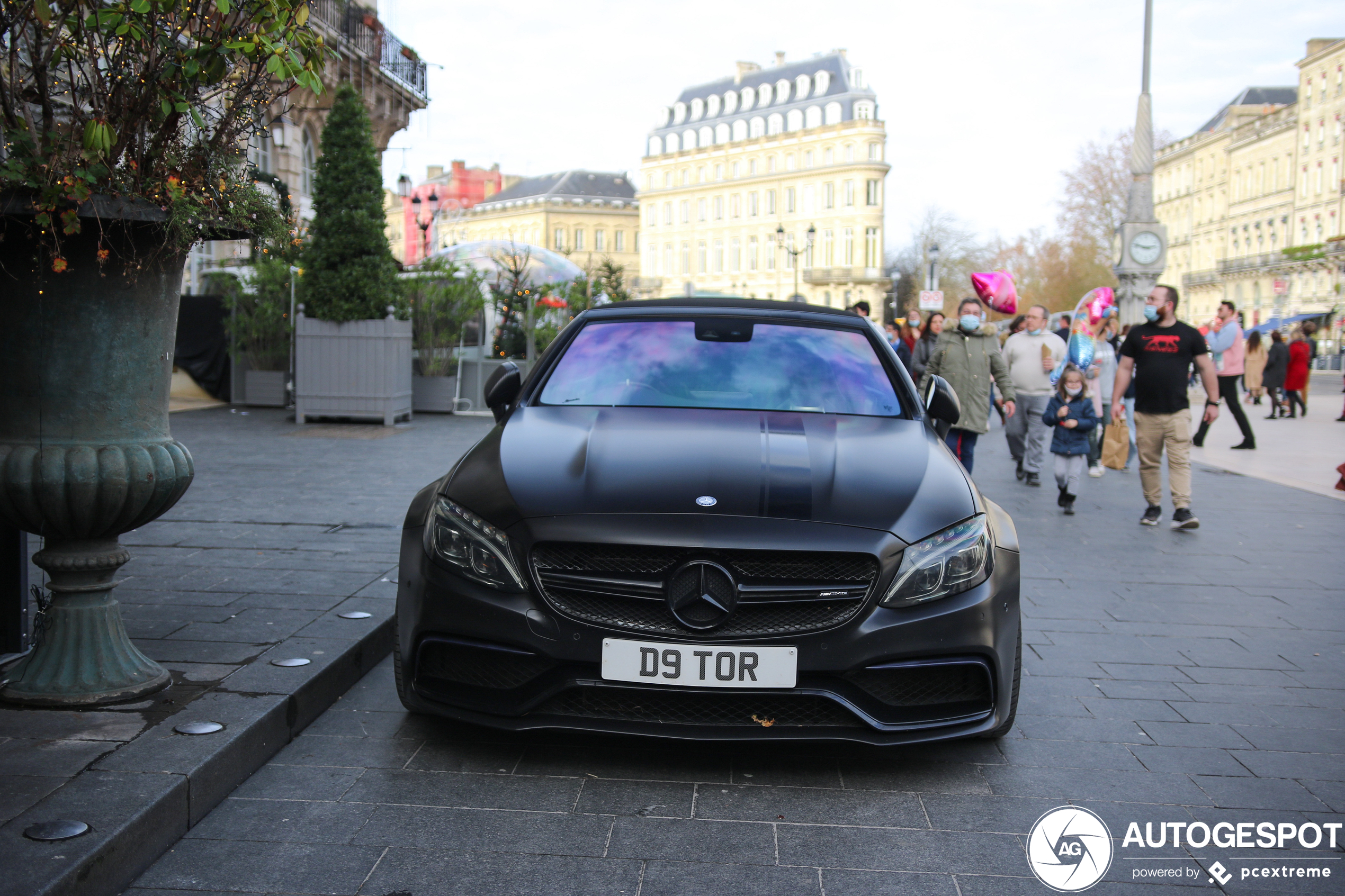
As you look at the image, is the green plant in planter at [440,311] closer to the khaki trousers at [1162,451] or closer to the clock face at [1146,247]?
the khaki trousers at [1162,451]

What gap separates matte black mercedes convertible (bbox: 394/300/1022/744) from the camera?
10.8 ft

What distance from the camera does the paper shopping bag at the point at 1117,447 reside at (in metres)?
10.4

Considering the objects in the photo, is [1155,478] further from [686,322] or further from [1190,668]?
[686,322]

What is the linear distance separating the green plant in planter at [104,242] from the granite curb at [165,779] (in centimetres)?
36

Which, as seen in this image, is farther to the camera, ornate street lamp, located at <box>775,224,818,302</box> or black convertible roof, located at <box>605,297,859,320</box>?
ornate street lamp, located at <box>775,224,818,302</box>

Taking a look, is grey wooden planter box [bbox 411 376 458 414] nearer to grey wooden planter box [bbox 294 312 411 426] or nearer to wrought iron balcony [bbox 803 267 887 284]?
grey wooden planter box [bbox 294 312 411 426]

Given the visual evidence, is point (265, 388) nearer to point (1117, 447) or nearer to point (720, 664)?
point (1117, 447)

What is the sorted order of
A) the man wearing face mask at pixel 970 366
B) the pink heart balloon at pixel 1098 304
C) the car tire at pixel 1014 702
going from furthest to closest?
the pink heart balloon at pixel 1098 304
the man wearing face mask at pixel 970 366
the car tire at pixel 1014 702

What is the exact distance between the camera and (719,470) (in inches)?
144

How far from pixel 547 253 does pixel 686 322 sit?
18263 mm

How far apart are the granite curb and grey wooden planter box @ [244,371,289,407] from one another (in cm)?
1373

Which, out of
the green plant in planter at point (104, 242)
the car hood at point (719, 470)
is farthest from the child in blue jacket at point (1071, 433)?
the green plant in planter at point (104, 242)

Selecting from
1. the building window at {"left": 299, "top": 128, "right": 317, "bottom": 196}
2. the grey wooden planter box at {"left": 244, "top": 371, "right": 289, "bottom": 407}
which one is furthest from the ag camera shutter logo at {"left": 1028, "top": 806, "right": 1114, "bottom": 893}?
the building window at {"left": 299, "top": 128, "right": 317, "bottom": 196}

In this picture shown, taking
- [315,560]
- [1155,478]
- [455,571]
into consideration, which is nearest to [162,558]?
[315,560]
